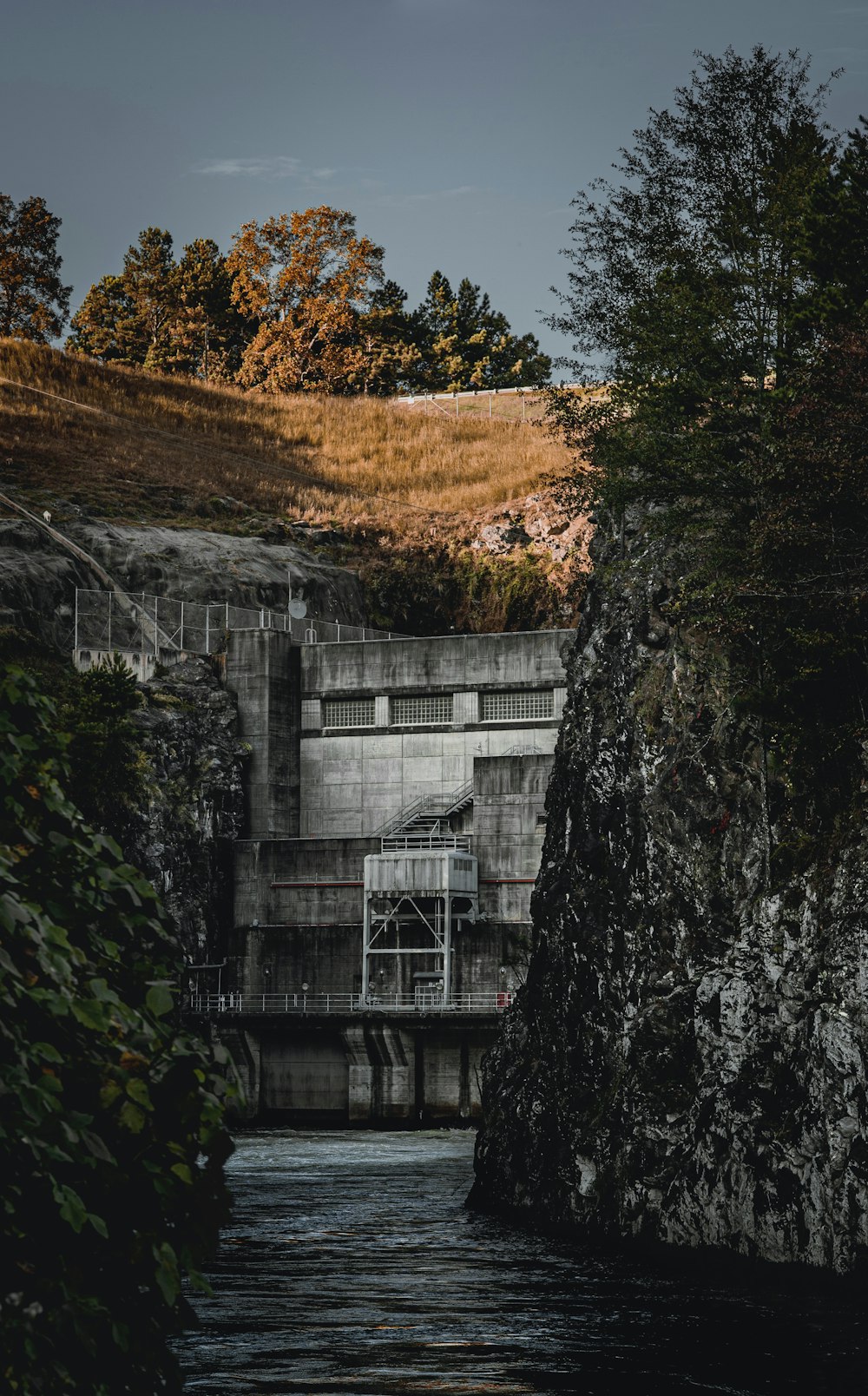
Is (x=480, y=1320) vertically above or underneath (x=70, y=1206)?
underneath

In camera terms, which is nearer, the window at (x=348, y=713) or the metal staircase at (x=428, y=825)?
the metal staircase at (x=428, y=825)

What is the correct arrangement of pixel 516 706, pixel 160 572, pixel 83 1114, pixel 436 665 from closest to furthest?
pixel 83 1114, pixel 516 706, pixel 436 665, pixel 160 572

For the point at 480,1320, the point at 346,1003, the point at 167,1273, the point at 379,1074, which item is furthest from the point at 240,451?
the point at 167,1273

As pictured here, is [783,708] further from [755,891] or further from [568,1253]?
[568,1253]

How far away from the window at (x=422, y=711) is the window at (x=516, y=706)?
1812mm

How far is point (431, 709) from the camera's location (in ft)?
281

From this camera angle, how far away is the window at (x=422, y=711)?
8550cm

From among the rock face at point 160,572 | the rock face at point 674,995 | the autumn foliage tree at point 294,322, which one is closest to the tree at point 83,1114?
the rock face at point 674,995

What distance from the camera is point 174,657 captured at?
8644cm

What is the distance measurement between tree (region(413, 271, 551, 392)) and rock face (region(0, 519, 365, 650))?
6095 centimetres

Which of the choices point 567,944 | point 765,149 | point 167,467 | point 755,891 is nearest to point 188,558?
point 167,467

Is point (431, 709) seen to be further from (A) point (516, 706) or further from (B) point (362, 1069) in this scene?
(B) point (362, 1069)

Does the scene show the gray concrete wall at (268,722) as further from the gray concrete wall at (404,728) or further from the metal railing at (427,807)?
the metal railing at (427,807)

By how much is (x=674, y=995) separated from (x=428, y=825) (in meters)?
44.6
